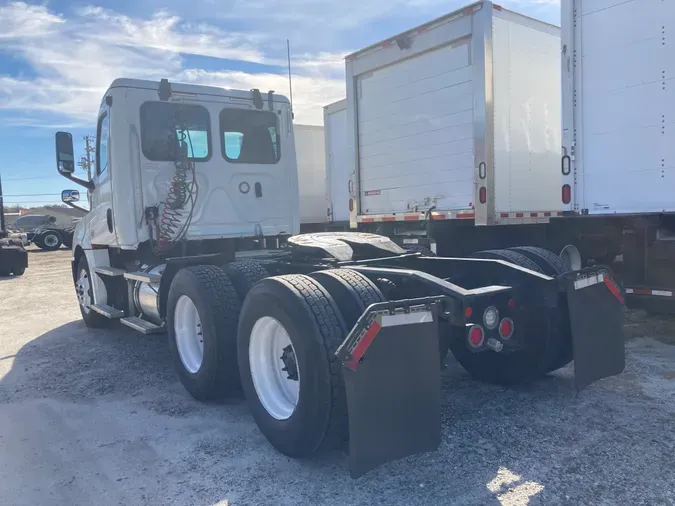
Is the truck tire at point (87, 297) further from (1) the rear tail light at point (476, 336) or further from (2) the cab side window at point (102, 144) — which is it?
(1) the rear tail light at point (476, 336)

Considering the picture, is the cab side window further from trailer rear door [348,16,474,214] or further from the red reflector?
the red reflector

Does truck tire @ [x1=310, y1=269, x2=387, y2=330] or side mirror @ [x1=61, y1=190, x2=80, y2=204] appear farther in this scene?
side mirror @ [x1=61, y1=190, x2=80, y2=204]

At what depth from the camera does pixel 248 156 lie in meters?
7.04

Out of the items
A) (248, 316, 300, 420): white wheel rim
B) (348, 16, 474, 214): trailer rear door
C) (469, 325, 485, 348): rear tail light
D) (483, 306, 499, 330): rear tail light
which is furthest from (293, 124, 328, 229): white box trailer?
(469, 325, 485, 348): rear tail light

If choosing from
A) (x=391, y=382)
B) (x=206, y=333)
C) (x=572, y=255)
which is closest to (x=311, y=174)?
(x=572, y=255)

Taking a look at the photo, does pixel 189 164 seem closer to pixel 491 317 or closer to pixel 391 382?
pixel 491 317

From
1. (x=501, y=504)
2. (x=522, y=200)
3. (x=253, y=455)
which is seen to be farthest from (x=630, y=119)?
(x=253, y=455)

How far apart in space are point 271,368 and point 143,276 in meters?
2.74

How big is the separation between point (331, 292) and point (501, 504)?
1.54m

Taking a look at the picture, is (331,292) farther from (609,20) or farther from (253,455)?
(609,20)

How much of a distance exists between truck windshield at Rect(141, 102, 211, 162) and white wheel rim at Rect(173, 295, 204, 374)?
2.04 m

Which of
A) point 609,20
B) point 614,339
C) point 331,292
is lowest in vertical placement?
point 614,339

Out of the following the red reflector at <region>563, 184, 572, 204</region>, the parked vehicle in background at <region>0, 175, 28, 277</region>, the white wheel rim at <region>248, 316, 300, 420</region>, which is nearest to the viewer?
the white wheel rim at <region>248, 316, 300, 420</region>

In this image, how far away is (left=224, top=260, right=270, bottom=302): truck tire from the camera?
485cm
